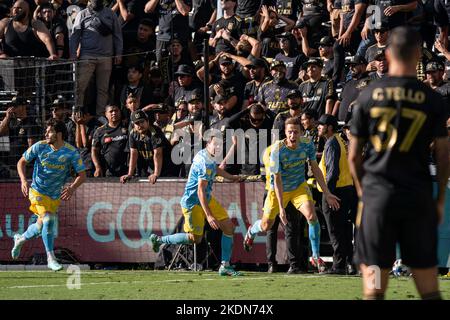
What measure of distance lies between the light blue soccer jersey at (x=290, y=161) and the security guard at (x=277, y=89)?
6.12 ft

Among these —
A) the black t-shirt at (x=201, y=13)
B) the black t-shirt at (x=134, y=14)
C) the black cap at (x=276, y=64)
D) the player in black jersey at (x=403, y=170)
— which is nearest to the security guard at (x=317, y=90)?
the black cap at (x=276, y=64)

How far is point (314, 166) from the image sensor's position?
15.5m

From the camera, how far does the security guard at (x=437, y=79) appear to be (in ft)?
52.7

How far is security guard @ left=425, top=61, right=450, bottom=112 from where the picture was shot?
16.1 meters

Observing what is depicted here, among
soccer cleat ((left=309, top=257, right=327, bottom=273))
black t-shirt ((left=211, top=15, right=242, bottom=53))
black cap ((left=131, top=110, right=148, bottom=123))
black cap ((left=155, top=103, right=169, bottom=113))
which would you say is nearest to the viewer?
soccer cleat ((left=309, top=257, right=327, bottom=273))

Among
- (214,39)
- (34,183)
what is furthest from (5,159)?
(214,39)

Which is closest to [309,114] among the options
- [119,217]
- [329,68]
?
[329,68]

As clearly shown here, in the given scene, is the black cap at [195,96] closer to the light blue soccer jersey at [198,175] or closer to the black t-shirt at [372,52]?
the light blue soccer jersey at [198,175]

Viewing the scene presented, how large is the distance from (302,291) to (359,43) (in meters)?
7.36

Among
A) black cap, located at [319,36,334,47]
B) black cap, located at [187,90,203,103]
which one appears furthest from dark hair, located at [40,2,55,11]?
black cap, located at [319,36,334,47]

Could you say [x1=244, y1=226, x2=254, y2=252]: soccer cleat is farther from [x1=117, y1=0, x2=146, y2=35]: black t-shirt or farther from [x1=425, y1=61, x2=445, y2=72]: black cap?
[x1=117, y1=0, x2=146, y2=35]: black t-shirt

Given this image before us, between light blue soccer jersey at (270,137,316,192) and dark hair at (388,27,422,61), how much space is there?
7.96 meters
